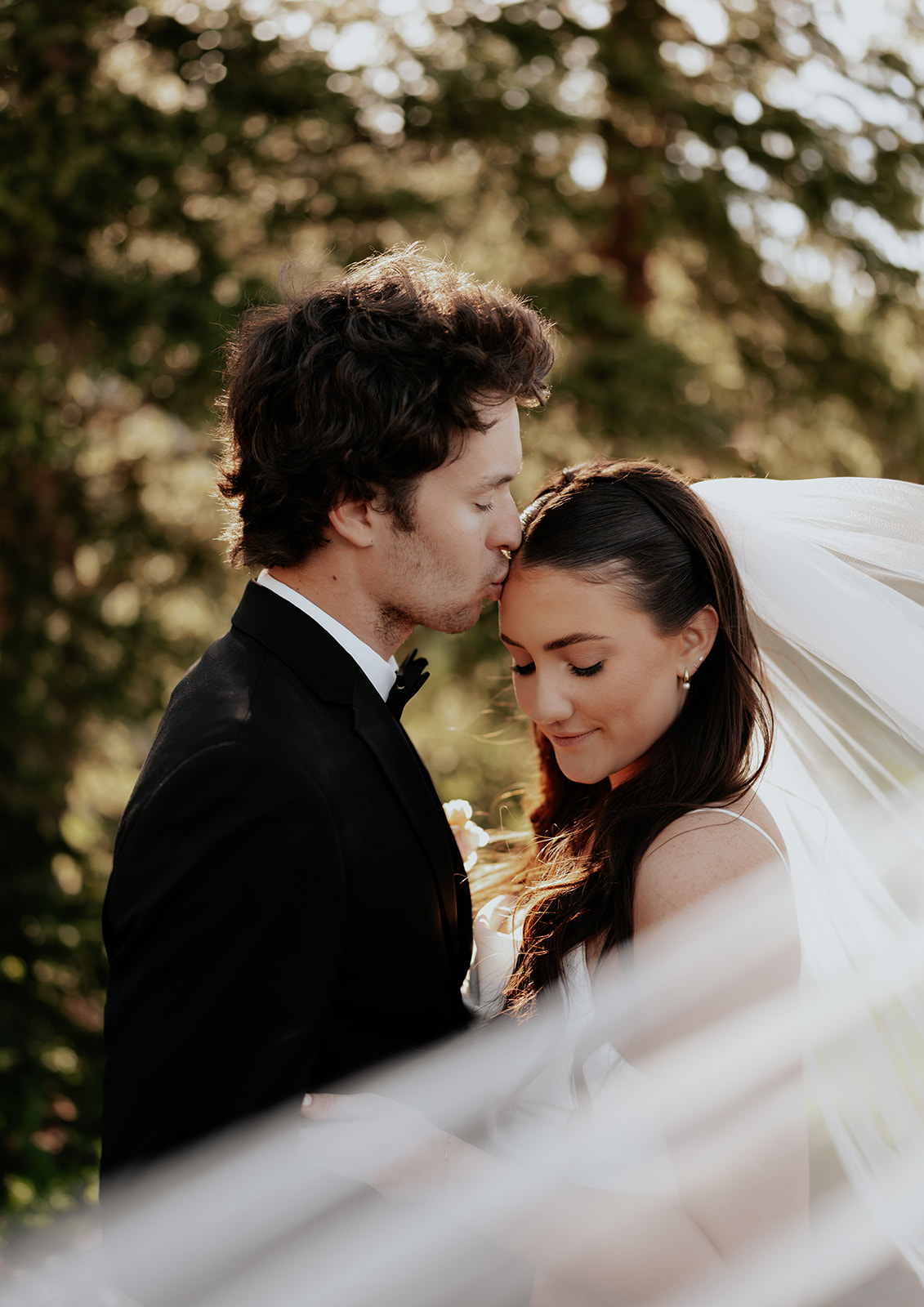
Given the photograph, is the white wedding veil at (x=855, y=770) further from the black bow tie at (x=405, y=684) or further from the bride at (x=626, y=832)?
the black bow tie at (x=405, y=684)

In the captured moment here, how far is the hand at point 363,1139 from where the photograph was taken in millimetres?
1935

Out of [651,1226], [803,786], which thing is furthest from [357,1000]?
[803,786]

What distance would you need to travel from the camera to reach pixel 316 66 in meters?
5.36

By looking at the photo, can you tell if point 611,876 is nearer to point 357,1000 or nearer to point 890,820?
point 357,1000

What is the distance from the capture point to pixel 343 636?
2416mm

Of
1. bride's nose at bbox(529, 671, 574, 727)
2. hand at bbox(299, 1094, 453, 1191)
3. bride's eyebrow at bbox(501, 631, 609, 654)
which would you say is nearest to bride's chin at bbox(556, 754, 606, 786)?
bride's nose at bbox(529, 671, 574, 727)

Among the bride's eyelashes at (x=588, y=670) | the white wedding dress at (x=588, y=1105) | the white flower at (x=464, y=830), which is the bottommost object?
the white flower at (x=464, y=830)

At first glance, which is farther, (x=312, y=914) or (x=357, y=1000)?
(x=357, y=1000)

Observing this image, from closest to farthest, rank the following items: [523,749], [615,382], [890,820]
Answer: [890,820] < [615,382] < [523,749]

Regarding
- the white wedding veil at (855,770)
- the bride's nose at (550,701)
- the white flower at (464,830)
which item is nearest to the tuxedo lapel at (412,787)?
the bride's nose at (550,701)

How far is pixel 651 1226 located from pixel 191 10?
5.74 meters

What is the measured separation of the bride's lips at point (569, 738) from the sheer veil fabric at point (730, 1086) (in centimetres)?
58

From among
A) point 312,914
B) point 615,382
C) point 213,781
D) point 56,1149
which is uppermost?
point 213,781

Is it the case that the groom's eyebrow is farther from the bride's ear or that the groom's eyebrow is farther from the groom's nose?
the bride's ear
